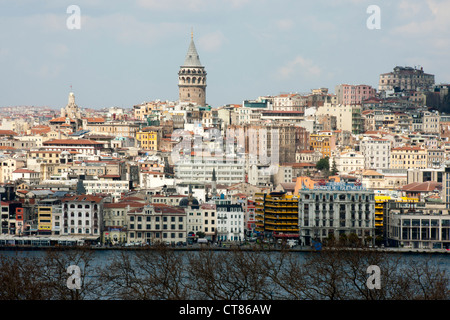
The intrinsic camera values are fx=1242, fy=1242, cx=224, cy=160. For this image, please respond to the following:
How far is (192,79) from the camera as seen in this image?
215 feet

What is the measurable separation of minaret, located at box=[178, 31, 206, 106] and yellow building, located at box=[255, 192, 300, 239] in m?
33.5

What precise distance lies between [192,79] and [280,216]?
34.8 metres

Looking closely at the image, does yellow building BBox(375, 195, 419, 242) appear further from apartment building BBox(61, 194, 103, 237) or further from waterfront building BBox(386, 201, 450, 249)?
apartment building BBox(61, 194, 103, 237)

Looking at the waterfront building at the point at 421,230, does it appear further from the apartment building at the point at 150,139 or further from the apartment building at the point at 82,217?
the apartment building at the point at 150,139

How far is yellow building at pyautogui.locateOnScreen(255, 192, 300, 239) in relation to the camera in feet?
102

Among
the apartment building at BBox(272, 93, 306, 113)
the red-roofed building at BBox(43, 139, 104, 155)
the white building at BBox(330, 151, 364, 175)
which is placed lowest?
the white building at BBox(330, 151, 364, 175)

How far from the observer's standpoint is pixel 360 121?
56.9 metres

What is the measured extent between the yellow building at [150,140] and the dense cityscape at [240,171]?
0.18ft

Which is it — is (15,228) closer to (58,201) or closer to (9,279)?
(58,201)

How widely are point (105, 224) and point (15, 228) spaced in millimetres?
2605

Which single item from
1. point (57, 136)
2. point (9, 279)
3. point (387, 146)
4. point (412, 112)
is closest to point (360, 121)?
point (412, 112)

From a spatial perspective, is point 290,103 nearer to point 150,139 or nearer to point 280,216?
point 150,139

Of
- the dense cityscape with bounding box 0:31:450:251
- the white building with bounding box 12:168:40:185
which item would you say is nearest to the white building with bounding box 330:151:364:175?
the dense cityscape with bounding box 0:31:450:251

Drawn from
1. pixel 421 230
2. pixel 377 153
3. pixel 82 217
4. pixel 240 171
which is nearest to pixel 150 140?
pixel 240 171
